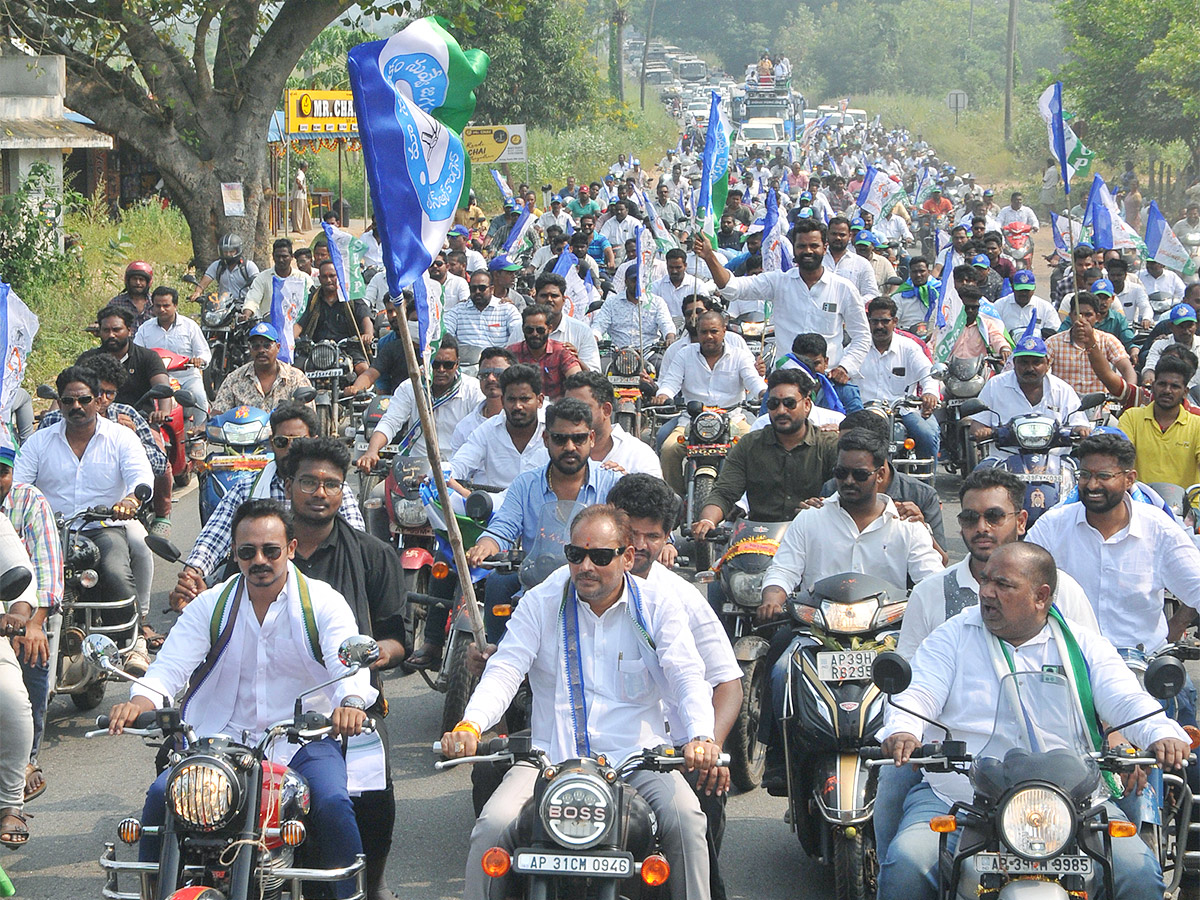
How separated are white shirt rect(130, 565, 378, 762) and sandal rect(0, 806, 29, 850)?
155cm

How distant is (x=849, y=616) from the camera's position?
21.2 feet

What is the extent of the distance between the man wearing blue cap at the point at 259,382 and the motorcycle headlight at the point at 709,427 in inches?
108

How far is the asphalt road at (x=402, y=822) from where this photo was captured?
6.80 meters

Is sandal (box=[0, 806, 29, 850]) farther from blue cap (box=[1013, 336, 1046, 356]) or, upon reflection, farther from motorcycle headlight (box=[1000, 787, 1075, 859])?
blue cap (box=[1013, 336, 1046, 356])

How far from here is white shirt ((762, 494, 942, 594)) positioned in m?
7.30

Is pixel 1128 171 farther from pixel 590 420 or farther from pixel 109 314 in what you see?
pixel 590 420

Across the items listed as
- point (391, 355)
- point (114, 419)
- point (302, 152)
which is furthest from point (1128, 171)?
point (114, 419)

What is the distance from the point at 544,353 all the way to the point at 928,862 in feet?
26.9

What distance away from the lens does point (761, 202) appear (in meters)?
35.4

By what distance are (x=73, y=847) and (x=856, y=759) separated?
3346 mm

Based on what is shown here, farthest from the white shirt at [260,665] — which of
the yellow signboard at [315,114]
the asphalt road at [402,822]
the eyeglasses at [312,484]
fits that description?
the yellow signboard at [315,114]

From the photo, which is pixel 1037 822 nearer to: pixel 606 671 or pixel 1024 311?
pixel 606 671

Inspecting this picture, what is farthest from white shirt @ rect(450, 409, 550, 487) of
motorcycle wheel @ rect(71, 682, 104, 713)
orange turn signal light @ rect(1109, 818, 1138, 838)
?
orange turn signal light @ rect(1109, 818, 1138, 838)

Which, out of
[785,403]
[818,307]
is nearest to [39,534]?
[785,403]
